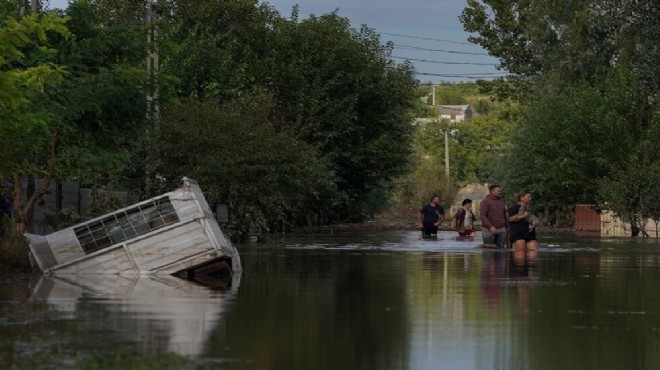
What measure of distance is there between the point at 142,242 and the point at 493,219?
13.3m

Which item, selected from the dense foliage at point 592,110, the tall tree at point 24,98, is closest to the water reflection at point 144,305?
the tall tree at point 24,98

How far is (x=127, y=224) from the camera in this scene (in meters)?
24.8

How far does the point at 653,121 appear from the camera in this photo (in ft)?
202

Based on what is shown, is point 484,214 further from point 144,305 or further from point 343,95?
point 343,95

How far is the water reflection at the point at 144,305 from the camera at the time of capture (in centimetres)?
1434

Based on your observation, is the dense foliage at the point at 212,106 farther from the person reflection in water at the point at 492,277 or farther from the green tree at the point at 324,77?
the person reflection in water at the point at 492,277

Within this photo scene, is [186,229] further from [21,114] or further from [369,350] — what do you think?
[369,350]

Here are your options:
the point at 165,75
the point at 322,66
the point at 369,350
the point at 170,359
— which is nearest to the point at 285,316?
the point at 369,350

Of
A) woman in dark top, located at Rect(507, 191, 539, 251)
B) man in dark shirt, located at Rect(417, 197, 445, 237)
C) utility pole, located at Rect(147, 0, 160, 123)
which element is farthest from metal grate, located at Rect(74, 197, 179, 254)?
man in dark shirt, located at Rect(417, 197, 445, 237)

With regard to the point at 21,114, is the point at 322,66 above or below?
above

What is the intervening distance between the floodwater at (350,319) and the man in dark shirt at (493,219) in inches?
255

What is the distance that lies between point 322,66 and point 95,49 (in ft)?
130

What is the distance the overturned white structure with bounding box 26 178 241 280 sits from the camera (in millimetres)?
24406

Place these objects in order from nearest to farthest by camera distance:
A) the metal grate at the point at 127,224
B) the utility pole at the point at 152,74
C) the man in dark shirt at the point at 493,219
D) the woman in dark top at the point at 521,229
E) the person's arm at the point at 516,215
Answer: the metal grate at the point at 127,224 < the utility pole at the point at 152,74 < the person's arm at the point at 516,215 < the woman in dark top at the point at 521,229 < the man in dark shirt at the point at 493,219
